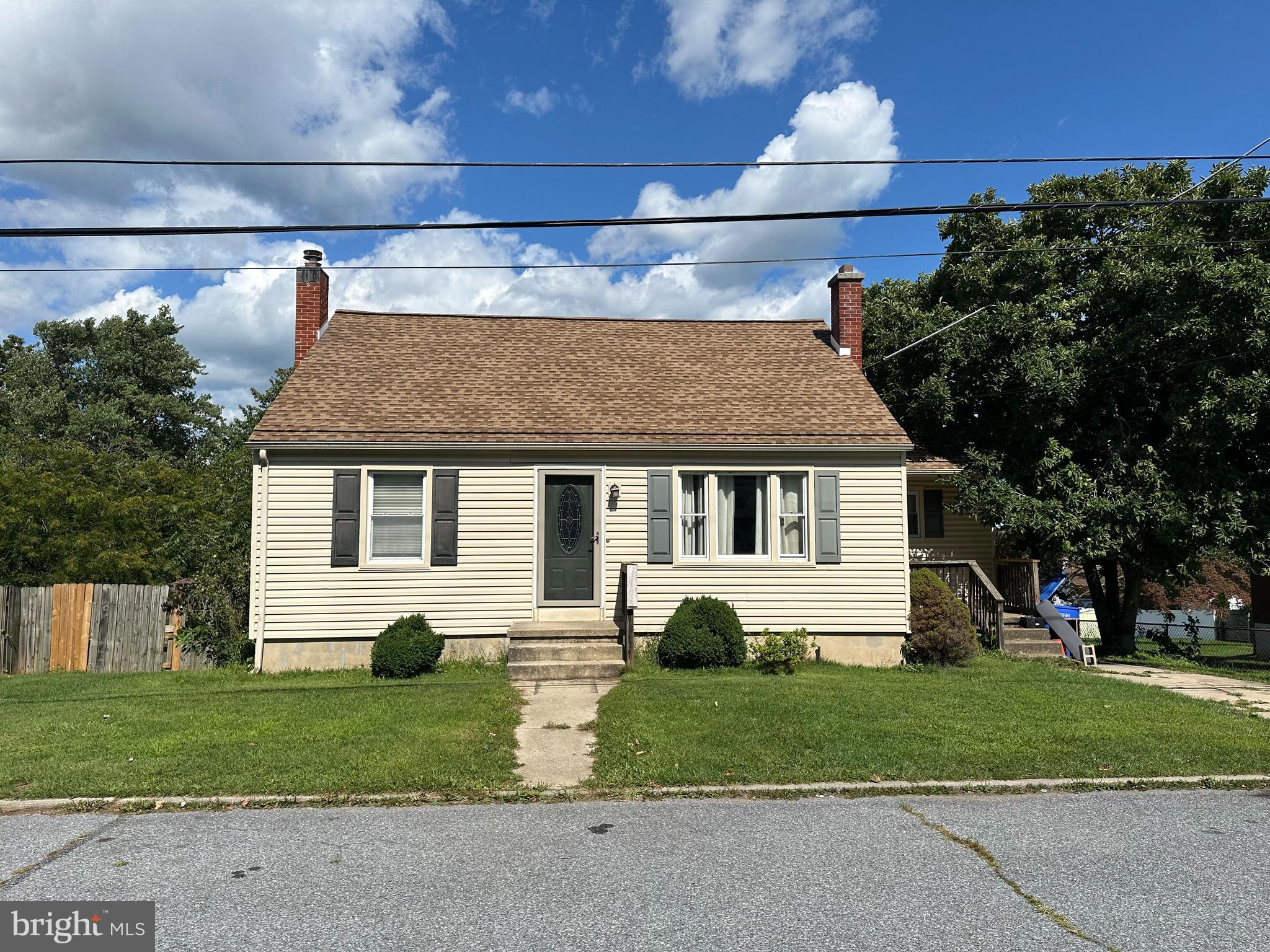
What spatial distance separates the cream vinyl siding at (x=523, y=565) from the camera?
1211cm

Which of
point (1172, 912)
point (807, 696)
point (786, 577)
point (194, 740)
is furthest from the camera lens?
point (786, 577)

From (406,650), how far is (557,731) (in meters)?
3.94

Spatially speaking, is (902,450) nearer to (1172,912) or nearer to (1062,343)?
(1062,343)

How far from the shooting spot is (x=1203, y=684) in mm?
11602

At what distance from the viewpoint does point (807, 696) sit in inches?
377

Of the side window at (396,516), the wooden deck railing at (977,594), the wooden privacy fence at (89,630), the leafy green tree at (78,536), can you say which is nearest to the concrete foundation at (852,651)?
the wooden deck railing at (977,594)

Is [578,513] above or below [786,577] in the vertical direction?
above

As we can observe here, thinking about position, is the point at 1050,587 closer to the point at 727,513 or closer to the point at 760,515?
the point at 760,515

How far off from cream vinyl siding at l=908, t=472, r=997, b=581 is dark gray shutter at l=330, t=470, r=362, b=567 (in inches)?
447

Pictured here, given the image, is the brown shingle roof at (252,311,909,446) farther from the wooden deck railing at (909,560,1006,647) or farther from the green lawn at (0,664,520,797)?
the green lawn at (0,664,520,797)

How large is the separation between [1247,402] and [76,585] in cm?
1913

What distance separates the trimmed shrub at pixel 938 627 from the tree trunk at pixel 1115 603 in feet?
16.6

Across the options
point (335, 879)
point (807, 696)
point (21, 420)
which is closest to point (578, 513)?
point (807, 696)

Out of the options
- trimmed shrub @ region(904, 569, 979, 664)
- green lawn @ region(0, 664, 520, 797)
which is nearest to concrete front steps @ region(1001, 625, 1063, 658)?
trimmed shrub @ region(904, 569, 979, 664)
